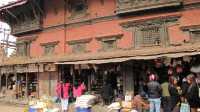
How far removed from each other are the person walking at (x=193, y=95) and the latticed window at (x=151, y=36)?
5.30 metres

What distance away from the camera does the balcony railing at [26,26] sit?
25.4 m

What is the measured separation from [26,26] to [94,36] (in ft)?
22.9

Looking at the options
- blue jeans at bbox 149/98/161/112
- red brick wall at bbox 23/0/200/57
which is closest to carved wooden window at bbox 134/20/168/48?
red brick wall at bbox 23/0/200/57

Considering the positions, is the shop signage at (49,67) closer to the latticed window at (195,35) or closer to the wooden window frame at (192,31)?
the wooden window frame at (192,31)

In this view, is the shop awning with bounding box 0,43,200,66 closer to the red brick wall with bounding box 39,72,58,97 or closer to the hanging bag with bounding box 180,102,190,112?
the red brick wall with bounding box 39,72,58,97

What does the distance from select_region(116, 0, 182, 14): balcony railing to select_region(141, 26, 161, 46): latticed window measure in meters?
1.08

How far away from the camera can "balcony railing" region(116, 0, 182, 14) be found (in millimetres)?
17934

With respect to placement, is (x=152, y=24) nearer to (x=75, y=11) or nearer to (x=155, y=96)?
(x=155, y=96)

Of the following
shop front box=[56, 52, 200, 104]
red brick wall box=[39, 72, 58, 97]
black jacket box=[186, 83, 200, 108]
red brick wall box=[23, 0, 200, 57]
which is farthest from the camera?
red brick wall box=[39, 72, 58, 97]

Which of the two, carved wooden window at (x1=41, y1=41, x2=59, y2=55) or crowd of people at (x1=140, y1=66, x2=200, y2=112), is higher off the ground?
carved wooden window at (x1=41, y1=41, x2=59, y2=55)

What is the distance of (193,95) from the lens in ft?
43.6

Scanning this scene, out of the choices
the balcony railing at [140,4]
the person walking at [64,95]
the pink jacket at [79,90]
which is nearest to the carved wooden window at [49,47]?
the pink jacket at [79,90]

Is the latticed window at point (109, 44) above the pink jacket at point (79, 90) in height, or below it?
above

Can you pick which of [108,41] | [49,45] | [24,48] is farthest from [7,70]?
[108,41]
